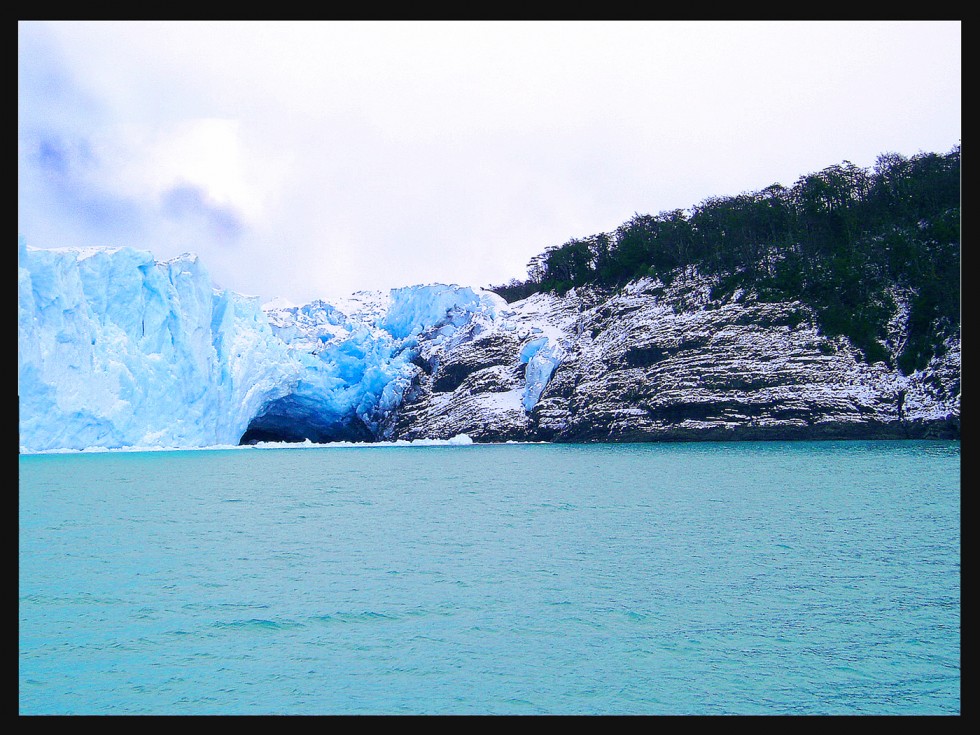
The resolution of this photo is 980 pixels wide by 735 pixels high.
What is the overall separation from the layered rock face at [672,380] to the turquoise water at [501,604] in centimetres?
2403

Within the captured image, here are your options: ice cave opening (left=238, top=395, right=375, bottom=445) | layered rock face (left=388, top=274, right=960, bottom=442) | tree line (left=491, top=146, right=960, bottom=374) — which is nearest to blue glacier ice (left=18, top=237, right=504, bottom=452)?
ice cave opening (left=238, top=395, right=375, bottom=445)

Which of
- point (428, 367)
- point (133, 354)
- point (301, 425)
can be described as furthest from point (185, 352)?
point (301, 425)

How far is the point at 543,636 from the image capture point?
7.73 m

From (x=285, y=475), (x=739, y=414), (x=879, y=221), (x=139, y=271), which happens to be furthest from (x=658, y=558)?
(x=879, y=221)

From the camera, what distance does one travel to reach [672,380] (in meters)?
46.4

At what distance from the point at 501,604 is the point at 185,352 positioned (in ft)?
130

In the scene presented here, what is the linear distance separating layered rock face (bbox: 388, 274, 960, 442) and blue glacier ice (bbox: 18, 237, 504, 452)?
13.2 ft

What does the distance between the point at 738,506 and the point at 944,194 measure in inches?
1596

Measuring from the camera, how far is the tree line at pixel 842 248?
4359 centimetres

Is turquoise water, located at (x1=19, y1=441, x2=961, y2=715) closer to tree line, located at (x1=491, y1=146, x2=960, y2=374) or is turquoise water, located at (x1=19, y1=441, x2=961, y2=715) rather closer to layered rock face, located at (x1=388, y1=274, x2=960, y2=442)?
layered rock face, located at (x1=388, y1=274, x2=960, y2=442)

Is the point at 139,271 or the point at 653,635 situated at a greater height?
the point at 139,271

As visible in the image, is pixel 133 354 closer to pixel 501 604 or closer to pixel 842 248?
pixel 501 604

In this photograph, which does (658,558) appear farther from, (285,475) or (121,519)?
(285,475)

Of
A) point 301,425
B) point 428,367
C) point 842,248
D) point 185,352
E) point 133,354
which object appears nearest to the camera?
point 133,354
